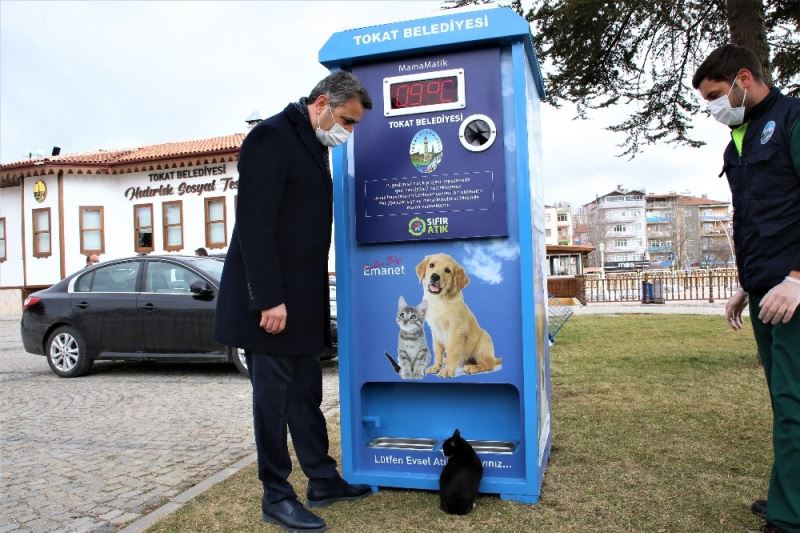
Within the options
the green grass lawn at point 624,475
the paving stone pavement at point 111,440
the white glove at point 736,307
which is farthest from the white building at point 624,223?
the white glove at point 736,307

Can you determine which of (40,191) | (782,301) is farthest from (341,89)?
(40,191)

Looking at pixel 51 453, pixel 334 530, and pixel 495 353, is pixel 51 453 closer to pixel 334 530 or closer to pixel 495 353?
pixel 334 530

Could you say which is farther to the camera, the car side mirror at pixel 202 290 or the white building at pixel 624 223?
the white building at pixel 624 223

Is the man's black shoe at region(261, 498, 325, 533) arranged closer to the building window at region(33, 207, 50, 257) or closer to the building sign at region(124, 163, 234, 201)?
the building sign at region(124, 163, 234, 201)

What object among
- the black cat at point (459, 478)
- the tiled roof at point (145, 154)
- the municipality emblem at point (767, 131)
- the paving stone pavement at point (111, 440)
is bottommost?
the paving stone pavement at point (111, 440)

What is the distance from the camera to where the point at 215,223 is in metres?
27.2

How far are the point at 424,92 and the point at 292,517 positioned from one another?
230 centimetres

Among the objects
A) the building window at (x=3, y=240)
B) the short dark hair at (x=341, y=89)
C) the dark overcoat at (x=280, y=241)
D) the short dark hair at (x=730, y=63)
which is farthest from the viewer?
the building window at (x=3, y=240)

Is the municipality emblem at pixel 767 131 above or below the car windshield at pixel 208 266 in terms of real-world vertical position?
above

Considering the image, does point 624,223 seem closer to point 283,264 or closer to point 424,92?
point 424,92

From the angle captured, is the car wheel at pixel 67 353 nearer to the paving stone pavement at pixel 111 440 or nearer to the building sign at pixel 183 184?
the paving stone pavement at pixel 111 440

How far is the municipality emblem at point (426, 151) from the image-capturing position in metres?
3.40

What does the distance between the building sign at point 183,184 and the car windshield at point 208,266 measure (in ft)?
62.3

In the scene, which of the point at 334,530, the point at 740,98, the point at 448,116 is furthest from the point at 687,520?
the point at 448,116
